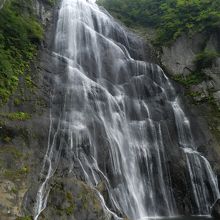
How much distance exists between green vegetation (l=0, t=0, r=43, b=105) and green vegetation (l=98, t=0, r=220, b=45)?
10474 millimetres

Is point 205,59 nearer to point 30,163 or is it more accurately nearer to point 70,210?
point 30,163

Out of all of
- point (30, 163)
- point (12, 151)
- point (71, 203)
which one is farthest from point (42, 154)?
point (71, 203)

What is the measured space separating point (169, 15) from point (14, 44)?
608 inches

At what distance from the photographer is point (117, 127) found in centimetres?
1606

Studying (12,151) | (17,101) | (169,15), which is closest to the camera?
(12,151)

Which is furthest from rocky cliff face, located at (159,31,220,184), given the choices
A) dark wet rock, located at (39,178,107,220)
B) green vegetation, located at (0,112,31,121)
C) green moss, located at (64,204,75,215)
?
green vegetation, located at (0,112,31,121)

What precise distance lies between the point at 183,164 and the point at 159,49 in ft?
35.9

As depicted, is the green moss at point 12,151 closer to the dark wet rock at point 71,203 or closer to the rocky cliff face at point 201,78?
the dark wet rock at point 71,203

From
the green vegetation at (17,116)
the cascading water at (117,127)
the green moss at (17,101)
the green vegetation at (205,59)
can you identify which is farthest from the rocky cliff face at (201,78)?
the green moss at (17,101)

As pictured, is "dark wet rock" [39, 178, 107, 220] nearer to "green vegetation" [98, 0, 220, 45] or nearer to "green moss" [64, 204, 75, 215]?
"green moss" [64, 204, 75, 215]

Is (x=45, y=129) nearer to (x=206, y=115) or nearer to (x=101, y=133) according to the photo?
(x=101, y=133)

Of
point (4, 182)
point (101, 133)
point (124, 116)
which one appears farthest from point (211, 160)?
point (4, 182)

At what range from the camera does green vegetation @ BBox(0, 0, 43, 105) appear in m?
14.7

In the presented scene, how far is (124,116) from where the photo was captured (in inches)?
671
